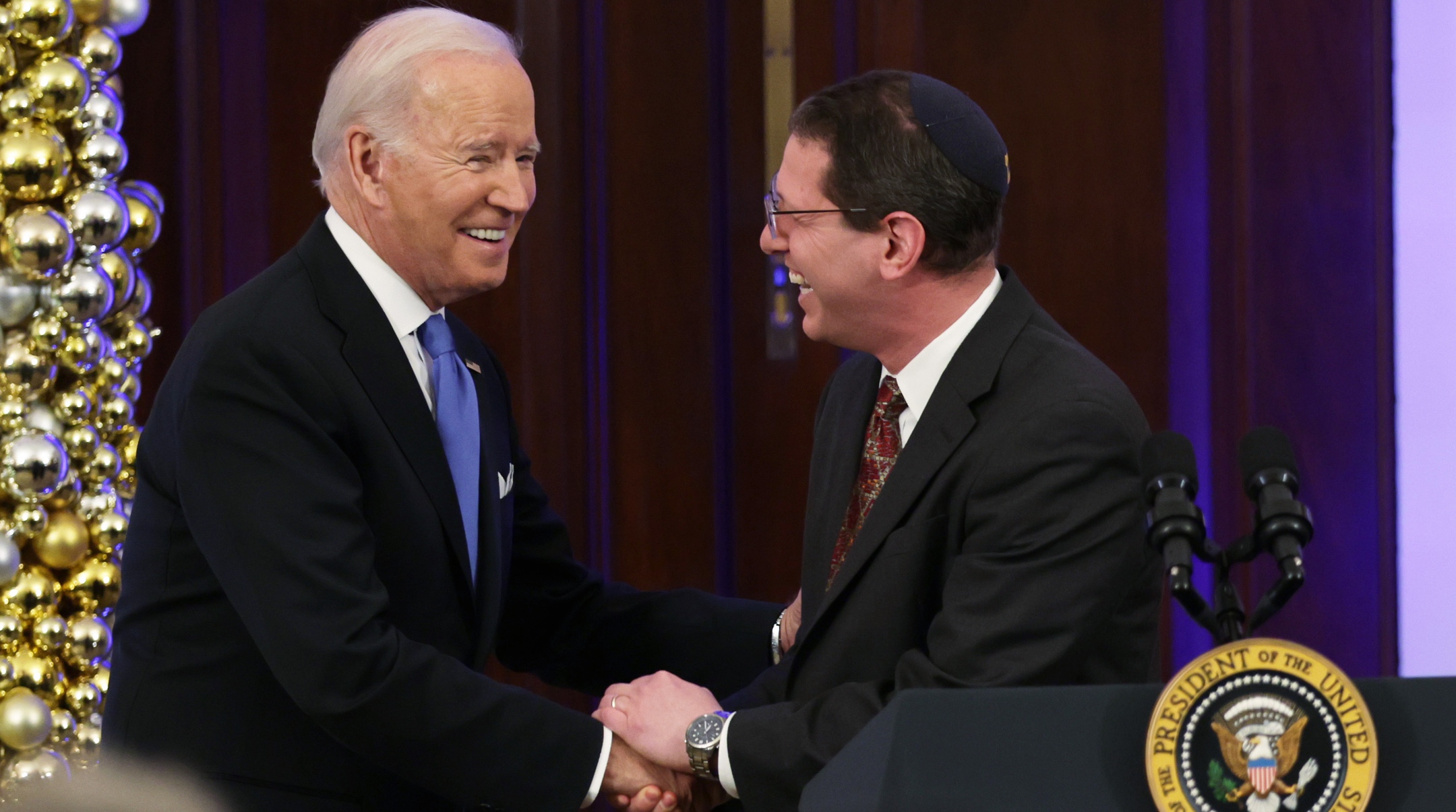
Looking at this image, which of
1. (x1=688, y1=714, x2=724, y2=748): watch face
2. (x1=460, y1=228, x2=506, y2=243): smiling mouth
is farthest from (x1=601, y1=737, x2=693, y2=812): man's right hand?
(x1=460, y1=228, x2=506, y2=243): smiling mouth

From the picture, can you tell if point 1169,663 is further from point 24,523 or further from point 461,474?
point 24,523

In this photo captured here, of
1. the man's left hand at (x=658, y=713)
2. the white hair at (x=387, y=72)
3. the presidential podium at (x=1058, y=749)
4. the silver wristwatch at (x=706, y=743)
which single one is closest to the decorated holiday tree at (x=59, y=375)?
the white hair at (x=387, y=72)

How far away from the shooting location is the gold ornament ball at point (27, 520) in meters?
2.49

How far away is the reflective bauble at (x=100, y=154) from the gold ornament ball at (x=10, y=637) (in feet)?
2.46

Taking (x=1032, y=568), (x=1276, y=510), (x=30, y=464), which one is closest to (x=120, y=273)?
(x=30, y=464)

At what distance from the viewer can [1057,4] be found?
315cm

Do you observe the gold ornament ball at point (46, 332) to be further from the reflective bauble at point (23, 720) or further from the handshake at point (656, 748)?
the handshake at point (656, 748)

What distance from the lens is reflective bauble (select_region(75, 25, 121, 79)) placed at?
2.60m

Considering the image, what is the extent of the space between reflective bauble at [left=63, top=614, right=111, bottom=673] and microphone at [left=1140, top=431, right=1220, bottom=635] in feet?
6.20

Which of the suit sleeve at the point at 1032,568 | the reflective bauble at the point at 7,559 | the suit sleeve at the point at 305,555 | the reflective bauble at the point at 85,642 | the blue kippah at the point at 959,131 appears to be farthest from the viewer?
the reflective bauble at the point at 85,642

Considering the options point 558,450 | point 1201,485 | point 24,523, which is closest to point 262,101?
point 558,450

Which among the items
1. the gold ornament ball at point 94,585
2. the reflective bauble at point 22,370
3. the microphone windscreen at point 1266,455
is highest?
the microphone windscreen at point 1266,455

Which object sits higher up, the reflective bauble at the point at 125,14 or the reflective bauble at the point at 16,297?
the reflective bauble at the point at 125,14

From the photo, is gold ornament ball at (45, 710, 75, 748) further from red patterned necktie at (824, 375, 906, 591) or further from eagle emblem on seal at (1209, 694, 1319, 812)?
eagle emblem on seal at (1209, 694, 1319, 812)
